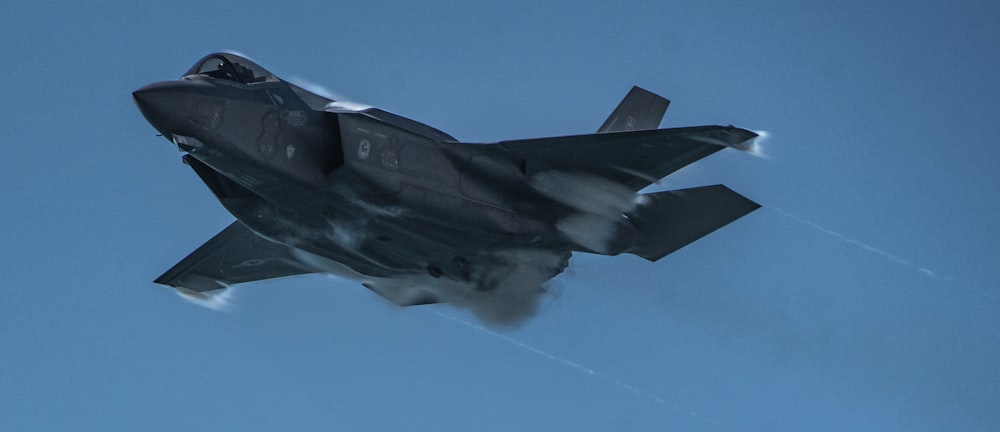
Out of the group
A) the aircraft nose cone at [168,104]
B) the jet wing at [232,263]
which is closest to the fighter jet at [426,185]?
the aircraft nose cone at [168,104]

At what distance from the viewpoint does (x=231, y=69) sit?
86.1ft

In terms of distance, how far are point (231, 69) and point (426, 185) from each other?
14.0 ft

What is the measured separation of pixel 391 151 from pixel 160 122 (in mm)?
4253

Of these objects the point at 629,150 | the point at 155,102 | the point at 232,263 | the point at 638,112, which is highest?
the point at 638,112

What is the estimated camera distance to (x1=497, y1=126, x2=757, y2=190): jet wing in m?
25.8

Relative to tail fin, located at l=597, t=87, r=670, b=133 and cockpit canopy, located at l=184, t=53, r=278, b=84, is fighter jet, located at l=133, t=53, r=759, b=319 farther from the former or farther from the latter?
tail fin, located at l=597, t=87, r=670, b=133

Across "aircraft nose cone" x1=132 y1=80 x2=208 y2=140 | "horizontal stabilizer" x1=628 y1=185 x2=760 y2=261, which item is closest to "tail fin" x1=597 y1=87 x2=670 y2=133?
"horizontal stabilizer" x1=628 y1=185 x2=760 y2=261

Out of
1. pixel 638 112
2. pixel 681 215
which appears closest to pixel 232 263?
pixel 638 112

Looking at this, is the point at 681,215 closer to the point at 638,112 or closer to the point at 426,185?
the point at 638,112

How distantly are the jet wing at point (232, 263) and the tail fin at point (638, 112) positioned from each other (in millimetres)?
7958

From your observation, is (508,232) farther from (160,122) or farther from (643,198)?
(160,122)

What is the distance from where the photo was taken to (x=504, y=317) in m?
29.6

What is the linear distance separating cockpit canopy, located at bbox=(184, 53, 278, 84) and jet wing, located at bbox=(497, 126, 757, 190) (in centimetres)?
476

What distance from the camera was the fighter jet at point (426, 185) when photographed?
25719 millimetres
